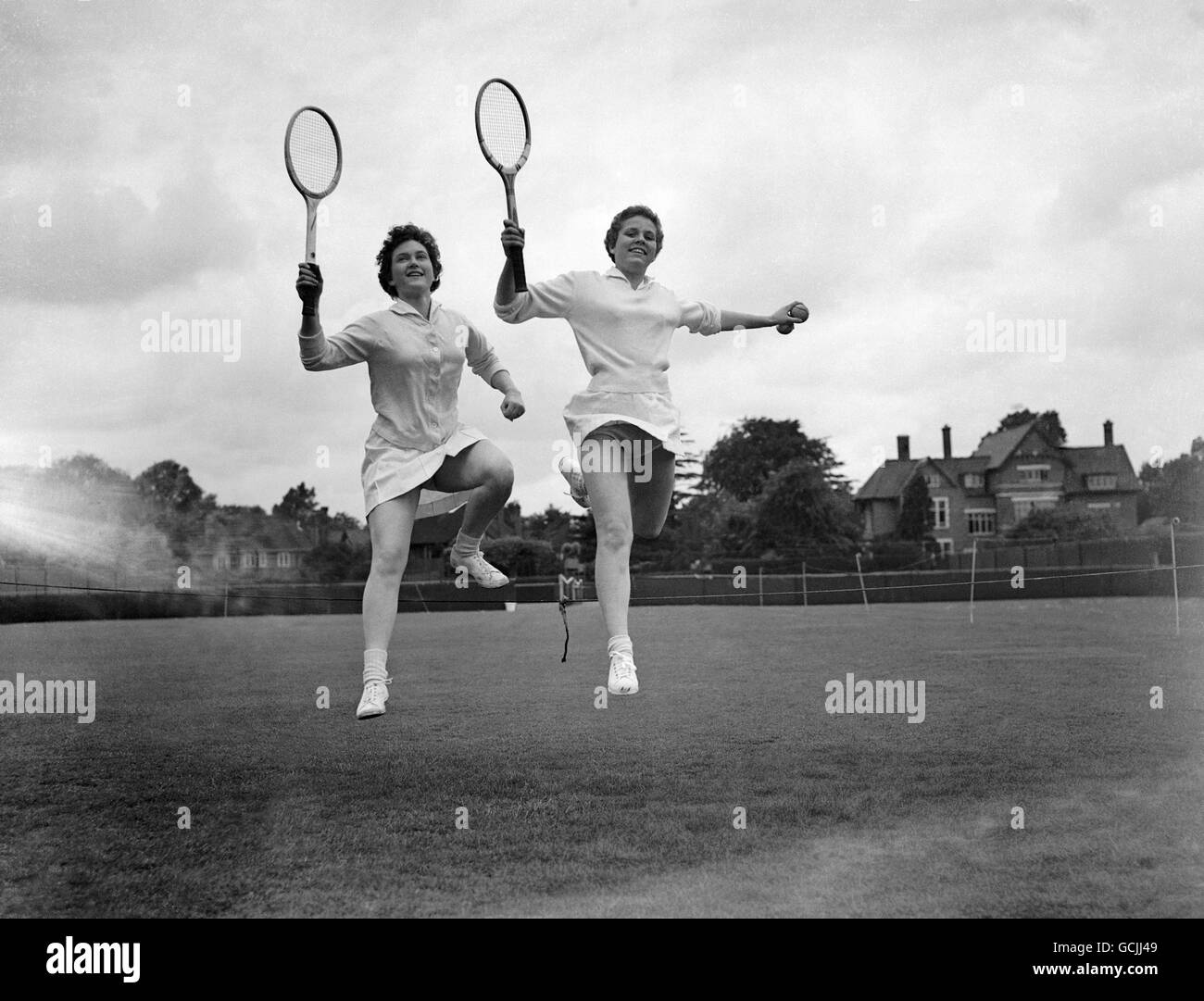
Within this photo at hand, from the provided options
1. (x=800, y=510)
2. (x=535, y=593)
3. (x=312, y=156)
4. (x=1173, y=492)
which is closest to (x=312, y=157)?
(x=312, y=156)

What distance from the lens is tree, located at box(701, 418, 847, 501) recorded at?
22.2 m

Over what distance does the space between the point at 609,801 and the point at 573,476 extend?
2.90m

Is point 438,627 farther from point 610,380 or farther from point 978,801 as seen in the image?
point 610,380

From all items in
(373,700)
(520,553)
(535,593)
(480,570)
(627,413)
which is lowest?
(373,700)

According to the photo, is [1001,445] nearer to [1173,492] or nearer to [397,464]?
[1173,492]

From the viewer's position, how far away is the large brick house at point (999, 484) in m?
37.6

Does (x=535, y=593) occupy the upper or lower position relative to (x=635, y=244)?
lower

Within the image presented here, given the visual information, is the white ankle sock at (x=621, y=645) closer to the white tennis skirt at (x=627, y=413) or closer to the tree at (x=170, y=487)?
the white tennis skirt at (x=627, y=413)

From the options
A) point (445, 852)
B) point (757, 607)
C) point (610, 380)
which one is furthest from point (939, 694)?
point (757, 607)

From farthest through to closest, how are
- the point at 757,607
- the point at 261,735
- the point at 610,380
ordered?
the point at 757,607
the point at 261,735
the point at 610,380

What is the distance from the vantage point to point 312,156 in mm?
5965

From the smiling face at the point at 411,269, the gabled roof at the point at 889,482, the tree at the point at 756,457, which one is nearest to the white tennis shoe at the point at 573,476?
the smiling face at the point at 411,269
